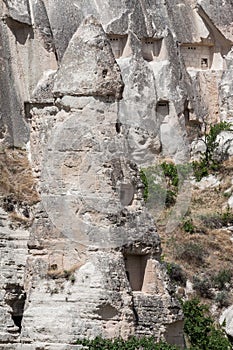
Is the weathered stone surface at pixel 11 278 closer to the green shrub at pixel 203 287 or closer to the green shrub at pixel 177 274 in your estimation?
the green shrub at pixel 177 274

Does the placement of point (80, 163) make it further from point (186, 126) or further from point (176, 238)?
point (186, 126)

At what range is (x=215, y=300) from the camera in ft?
117

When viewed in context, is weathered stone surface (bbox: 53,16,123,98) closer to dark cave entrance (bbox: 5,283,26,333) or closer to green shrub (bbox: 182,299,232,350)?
dark cave entrance (bbox: 5,283,26,333)

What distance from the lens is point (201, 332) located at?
28.8m

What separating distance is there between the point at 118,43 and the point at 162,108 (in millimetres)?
2697

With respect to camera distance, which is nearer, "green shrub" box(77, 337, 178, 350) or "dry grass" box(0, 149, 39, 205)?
"green shrub" box(77, 337, 178, 350)

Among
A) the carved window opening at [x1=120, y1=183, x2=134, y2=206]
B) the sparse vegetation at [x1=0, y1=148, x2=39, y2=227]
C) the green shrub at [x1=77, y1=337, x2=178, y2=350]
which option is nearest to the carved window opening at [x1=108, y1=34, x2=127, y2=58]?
the sparse vegetation at [x1=0, y1=148, x2=39, y2=227]

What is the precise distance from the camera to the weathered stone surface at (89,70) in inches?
981

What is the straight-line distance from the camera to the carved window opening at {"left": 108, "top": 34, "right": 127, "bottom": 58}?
47.3 meters

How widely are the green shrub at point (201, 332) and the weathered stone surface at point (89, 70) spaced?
5.53 metres

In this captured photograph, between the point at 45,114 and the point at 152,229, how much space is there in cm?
782

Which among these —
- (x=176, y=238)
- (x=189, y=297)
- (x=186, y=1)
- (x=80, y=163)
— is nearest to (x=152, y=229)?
(x=80, y=163)

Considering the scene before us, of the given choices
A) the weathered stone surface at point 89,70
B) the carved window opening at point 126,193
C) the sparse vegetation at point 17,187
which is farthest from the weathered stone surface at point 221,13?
the carved window opening at point 126,193

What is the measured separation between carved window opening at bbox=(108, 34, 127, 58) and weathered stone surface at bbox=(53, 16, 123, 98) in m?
21.8
